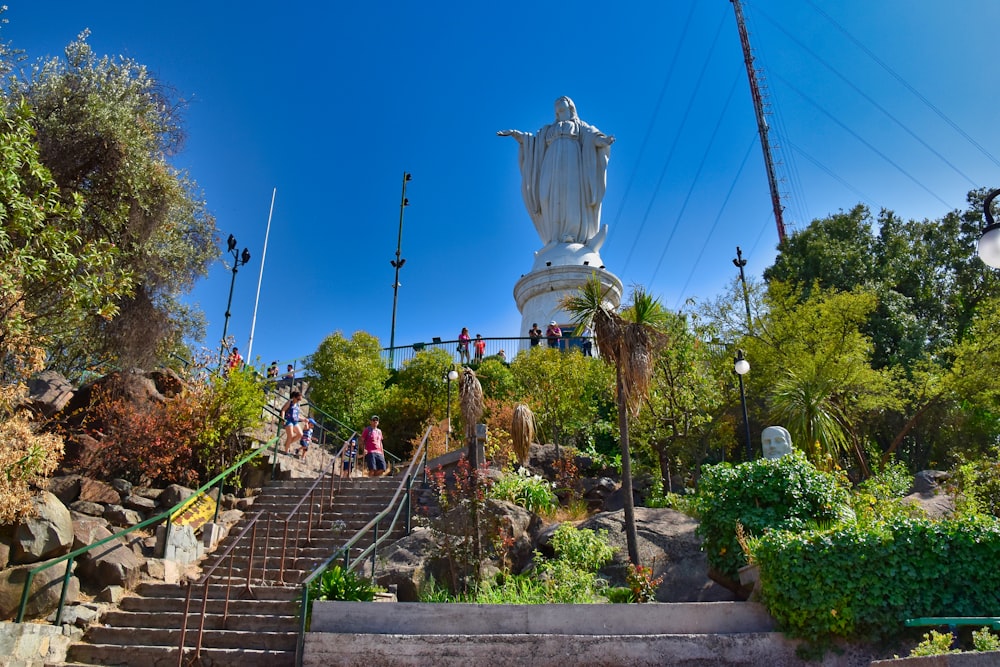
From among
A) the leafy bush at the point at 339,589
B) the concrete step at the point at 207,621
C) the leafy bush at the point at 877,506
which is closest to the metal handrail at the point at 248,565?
the concrete step at the point at 207,621

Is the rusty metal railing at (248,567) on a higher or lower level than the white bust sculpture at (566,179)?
lower

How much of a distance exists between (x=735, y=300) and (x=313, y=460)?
44.8 ft

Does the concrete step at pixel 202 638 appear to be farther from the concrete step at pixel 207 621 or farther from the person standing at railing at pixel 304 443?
the person standing at railing at pixel 304 443

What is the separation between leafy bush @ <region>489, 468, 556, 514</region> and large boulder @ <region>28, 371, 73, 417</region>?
8.12 m

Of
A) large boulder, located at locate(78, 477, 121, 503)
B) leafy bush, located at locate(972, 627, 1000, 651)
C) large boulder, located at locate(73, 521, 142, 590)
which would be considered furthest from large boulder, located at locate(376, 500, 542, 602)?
leafy bush, located at locate(972, 627, 1000, 651)

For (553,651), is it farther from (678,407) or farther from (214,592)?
(678,407)

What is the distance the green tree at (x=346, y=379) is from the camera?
2314cm

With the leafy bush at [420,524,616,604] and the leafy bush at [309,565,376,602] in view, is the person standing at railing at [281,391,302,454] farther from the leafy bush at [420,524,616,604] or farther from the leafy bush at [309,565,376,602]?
the leafy bush at [309,565,376,602]

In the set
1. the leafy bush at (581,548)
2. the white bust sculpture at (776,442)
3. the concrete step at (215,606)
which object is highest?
the white bust sculpture at (776,442)

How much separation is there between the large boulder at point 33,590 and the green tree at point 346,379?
1395 cm

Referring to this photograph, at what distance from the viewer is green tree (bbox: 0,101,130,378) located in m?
8.01

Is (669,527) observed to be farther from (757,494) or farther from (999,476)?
(999,476)

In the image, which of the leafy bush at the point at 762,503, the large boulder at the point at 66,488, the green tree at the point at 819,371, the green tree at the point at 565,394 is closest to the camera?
the leafy bush at the point at 762,503

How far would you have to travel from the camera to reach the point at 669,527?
1154 cm
